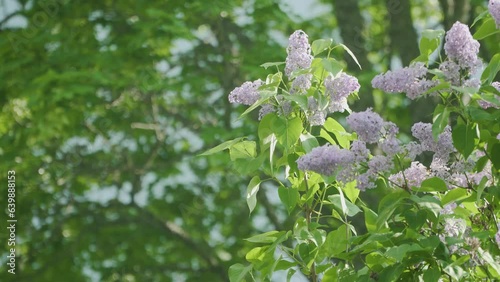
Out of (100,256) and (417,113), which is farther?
(100,256)

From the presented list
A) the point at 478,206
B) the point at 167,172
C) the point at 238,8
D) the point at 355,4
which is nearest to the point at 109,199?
the point at 167,172

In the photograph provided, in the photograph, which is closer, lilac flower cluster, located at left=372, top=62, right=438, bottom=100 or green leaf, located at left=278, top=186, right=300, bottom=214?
lilac flower cluster, located at left=372, top=62, right=438, bottom=100

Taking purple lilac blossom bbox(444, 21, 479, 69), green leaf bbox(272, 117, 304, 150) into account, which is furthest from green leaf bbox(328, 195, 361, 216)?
purple lilac blossom bbox(444, 21, 479, 69)

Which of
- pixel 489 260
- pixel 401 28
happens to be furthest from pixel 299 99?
pixel 401 28

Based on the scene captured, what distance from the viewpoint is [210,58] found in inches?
389

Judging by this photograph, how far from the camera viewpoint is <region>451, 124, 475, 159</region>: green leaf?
2.74 m

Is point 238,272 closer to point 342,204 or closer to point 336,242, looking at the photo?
point 336,242

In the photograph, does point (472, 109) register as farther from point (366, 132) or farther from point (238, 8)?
point (238, 8)

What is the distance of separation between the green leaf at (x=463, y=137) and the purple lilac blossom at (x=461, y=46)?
20 centimetres

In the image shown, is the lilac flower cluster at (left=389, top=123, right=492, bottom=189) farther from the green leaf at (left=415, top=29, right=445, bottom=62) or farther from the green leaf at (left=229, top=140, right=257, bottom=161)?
the green leaf at (left=229, top=140, right=257, bottom=161)

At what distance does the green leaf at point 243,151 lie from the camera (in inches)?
120

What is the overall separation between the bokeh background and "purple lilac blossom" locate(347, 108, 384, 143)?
5005mm

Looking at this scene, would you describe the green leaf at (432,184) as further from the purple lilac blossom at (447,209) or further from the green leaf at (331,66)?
the green leaf at (331,66)

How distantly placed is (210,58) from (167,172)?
4.79 feet
